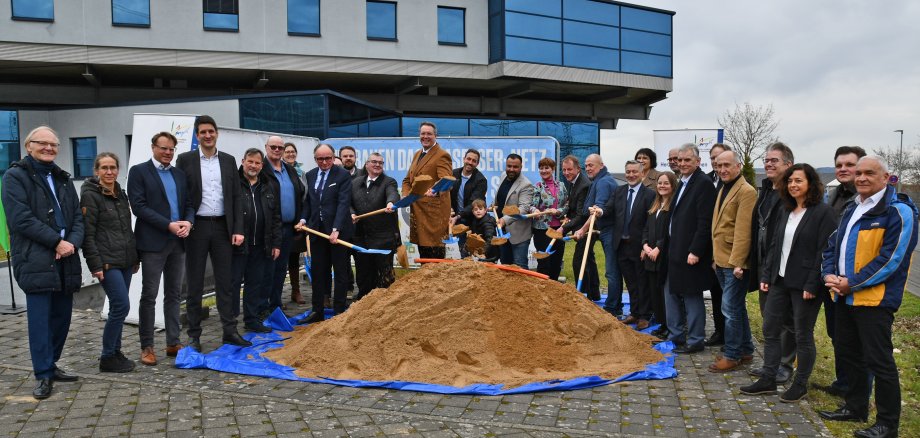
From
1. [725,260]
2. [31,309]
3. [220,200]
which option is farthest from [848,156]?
[31,309]

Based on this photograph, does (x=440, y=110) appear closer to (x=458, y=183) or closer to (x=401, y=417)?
(x=458, y=183)

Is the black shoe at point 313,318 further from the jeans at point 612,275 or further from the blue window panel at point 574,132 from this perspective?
the blue window panel at point 574,132

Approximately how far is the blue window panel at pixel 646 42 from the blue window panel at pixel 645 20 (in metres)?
0.26

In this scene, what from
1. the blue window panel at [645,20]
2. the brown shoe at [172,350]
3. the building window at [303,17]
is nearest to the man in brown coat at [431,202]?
the brown shoe at [172,350]

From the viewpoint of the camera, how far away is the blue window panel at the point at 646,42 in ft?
103

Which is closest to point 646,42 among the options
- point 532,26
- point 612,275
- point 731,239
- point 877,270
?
point 532,26

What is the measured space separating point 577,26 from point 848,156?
26.1 metres

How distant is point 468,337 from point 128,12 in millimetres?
24608

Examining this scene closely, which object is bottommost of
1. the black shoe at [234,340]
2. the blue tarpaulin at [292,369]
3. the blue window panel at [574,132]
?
the blue tarpaulin at [292,369]

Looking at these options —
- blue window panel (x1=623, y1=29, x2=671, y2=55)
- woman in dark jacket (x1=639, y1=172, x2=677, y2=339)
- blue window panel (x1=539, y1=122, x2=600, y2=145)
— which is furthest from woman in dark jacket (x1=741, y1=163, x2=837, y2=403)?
blue window panel (x1=623, y1=29, x2=671, y2=55)

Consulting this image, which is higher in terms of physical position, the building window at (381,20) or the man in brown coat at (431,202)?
the building window at (381,20)

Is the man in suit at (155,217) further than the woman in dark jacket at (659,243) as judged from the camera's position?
No

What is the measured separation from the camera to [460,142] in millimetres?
12102

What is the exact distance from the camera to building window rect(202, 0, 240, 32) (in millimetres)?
25797
